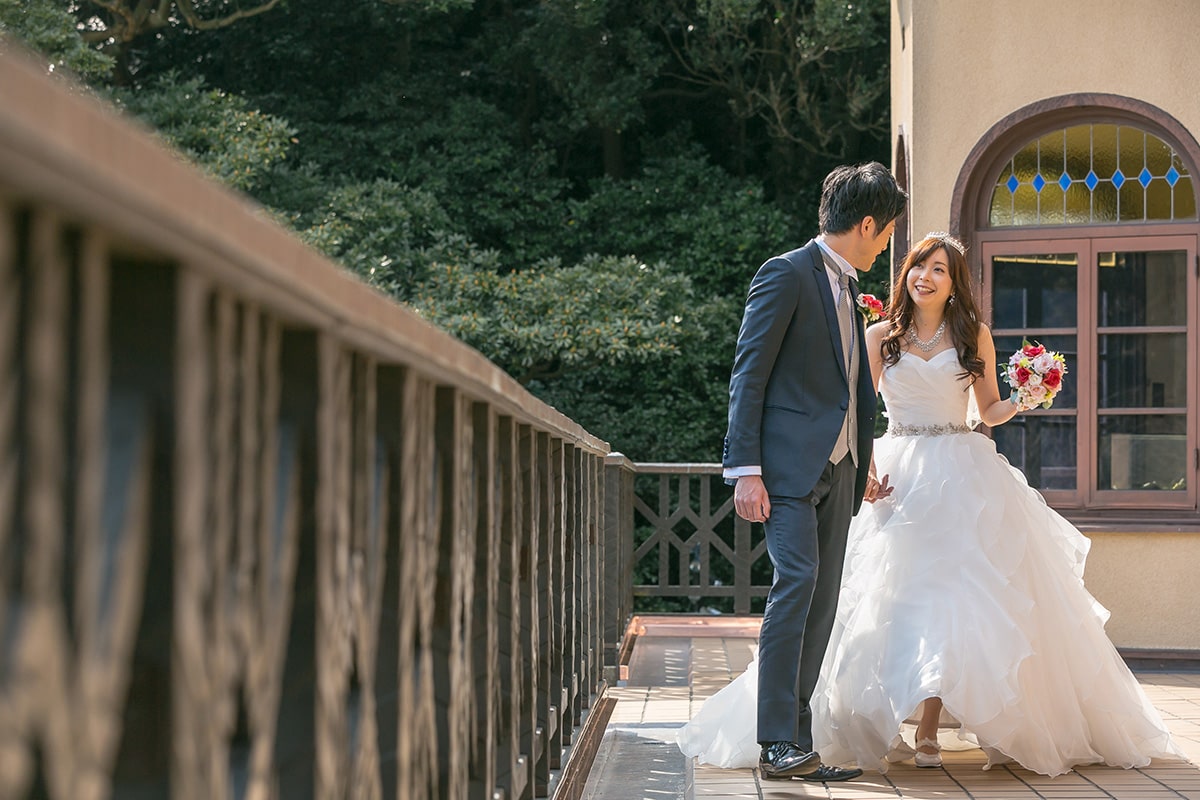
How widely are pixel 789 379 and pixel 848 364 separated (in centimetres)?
25

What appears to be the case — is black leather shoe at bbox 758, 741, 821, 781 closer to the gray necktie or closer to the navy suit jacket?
the navy suit jacket

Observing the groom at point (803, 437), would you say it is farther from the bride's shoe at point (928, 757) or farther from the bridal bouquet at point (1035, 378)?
the bridal bouquet at point (1035, 378)

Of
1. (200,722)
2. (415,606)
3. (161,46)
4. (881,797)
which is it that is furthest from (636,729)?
(161,46)

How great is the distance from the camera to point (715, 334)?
1400 centimetres

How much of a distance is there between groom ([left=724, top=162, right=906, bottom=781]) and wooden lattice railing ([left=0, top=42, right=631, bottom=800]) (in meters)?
2.41

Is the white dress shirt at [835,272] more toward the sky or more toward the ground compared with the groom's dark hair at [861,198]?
more toward the ground

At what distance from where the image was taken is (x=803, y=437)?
4.10 meters

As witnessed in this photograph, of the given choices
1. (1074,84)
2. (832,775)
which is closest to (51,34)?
(1074,84)

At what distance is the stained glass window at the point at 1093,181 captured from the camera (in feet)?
26.0

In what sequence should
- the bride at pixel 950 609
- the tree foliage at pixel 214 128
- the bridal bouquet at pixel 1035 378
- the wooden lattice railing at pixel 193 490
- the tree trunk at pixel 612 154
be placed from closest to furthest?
the wooden lattice railing at pixel 193 490 → the bride at pixel 950 609 → the bridal bouquet at pixel 1035 378 → the tree foliage at pixel 214 128 → the tree trunk at pixel 612 154

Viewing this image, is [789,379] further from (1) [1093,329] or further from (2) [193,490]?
(1) [1093,329]

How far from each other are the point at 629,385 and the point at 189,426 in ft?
45.1

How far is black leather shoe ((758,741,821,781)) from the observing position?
13.2ft

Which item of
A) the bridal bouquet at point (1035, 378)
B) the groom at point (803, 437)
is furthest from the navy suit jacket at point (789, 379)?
the bridal bouquet at point (1035, 378)
